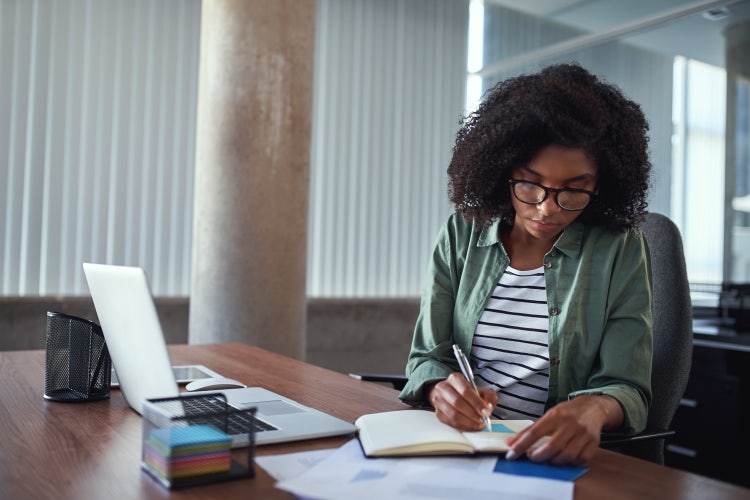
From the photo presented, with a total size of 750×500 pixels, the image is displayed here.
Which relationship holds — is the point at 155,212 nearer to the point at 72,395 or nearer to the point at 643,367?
the point at 72,395

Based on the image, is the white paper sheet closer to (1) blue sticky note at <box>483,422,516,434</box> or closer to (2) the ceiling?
(1) blue sticky note at <box>483,422,516,434</box>

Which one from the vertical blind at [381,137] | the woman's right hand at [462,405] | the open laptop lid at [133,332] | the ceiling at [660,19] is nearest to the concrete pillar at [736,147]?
the ceiling at [660,19]

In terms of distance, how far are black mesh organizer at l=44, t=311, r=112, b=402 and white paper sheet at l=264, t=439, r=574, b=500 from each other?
1.94 ft

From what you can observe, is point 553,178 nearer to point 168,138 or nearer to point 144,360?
point 144,360

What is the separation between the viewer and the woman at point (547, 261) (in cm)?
152

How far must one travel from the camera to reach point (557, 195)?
1.52 meters

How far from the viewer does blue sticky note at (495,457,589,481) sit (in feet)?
3.33

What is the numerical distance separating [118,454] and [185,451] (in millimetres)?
216

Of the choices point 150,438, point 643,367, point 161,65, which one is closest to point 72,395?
point 150,438

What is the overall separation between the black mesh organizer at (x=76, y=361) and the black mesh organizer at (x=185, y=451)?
50cm

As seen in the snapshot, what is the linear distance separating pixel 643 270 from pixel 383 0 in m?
3.67

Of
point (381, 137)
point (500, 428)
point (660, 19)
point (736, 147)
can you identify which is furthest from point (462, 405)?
point (381, 137)

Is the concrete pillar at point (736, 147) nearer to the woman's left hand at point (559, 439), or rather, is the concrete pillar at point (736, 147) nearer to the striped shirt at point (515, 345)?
the striped shirt at point (515, 345)

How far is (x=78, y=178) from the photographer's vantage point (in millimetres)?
3727
